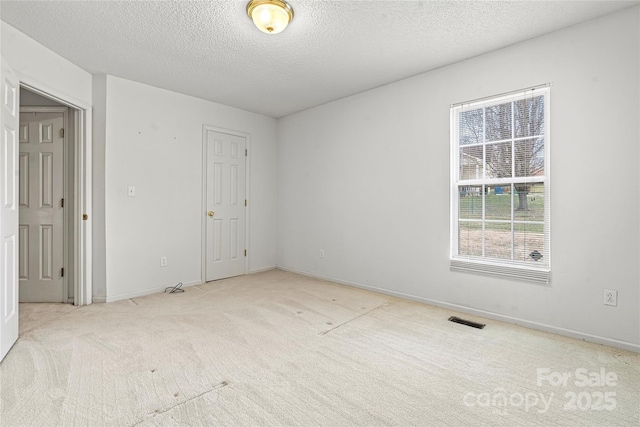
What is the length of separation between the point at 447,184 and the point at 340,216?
1581mm

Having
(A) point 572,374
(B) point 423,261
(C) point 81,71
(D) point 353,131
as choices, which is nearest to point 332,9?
(D) point 353,131

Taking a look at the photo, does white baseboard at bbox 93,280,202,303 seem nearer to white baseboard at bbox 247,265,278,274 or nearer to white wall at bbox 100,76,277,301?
white wall at bbox 100,76,277,301

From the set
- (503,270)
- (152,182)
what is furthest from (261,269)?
(503,270)

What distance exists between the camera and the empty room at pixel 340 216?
6.40 ft

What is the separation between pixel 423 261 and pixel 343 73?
2296 millimetres

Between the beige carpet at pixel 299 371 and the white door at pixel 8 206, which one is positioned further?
the white door at pixel 8 206

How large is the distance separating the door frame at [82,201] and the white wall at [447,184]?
2.69m

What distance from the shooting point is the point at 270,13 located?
2.27 metres

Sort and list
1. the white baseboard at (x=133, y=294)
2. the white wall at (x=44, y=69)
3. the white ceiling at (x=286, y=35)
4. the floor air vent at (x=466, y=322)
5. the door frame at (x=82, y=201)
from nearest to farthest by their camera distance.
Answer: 1. the white ceiling at (x=286, y=35)
2. the white wall at (x=44, y=69)
3. the floor air vent at (x=466, y=322)
4. the door frame at (x=82, y=201)
5. the white baseboard at (x=133, y=294)

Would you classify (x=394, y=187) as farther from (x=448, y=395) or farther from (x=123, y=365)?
(x=123, y=365)

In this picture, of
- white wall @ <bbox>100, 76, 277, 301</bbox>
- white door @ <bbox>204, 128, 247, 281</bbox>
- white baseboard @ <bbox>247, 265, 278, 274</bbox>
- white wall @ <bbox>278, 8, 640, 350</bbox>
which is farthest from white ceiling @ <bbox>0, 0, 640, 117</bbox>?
white baseboard @ <bbox>247, 265, 278, 274</bbox>

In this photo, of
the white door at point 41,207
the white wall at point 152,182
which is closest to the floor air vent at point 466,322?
the white wall at point 152,182

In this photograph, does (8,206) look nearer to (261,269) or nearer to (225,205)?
(225,205)

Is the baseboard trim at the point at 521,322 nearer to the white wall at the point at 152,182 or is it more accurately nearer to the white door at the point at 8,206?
the white wall at the point at 152,182
